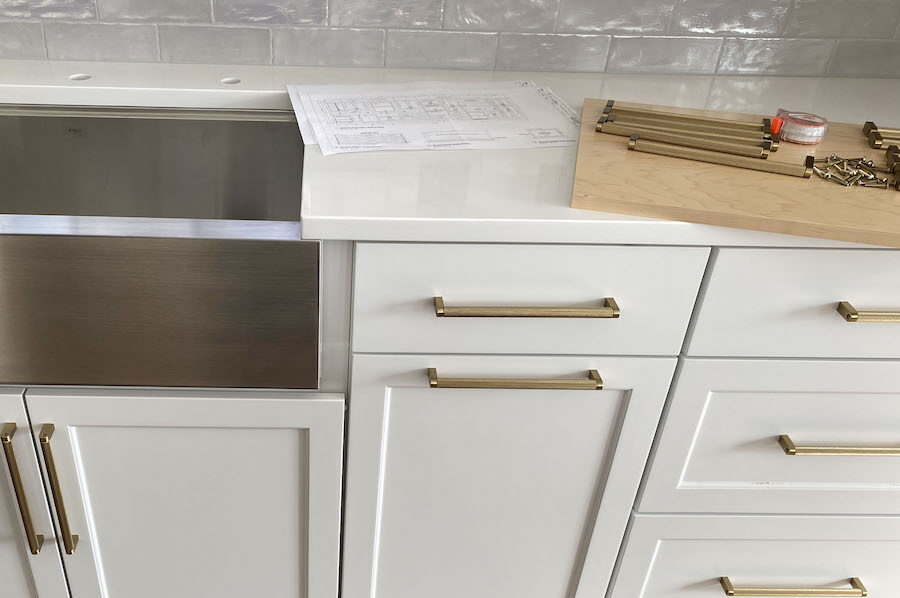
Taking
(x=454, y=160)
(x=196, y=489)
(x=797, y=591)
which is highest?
(x=454, y=160)

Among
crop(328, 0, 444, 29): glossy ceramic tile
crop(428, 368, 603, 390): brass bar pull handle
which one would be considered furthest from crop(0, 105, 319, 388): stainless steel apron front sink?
crop(328, 0, 444, 29): glossy ceramic tile

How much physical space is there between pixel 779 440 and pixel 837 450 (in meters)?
0.07

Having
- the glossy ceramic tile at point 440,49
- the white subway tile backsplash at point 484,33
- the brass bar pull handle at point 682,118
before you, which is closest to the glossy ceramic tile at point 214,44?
the white subway tile backsplash at point 484,33

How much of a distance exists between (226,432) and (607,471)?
1.66 ft

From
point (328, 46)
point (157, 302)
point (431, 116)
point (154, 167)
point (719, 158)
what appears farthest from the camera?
point (328, 46)

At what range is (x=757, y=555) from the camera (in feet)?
3.88

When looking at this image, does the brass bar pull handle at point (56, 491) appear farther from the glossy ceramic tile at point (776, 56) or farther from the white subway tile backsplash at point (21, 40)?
the glossy ceramic tile at point (776, 56)

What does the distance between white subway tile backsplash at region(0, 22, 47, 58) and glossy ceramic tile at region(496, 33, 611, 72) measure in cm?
77

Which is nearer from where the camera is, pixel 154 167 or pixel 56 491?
pixel 56 491

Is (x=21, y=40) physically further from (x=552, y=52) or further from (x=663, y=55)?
(x=663, y=55)

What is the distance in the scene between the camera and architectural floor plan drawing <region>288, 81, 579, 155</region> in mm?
1036

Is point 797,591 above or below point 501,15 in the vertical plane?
below

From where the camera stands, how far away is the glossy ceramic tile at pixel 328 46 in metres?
1.34

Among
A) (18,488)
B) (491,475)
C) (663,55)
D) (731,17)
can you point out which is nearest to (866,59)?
(731,17)
